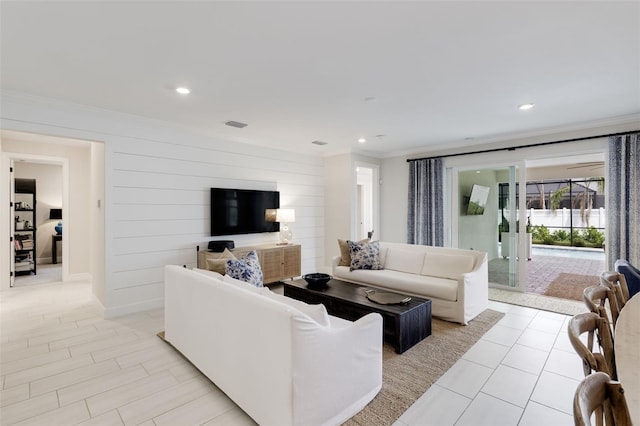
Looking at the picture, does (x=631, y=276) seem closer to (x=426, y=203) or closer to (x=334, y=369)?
(x=334, y=369)

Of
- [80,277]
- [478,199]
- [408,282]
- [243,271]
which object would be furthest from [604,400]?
[80,277]

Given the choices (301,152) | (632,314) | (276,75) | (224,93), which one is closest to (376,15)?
(276,75)

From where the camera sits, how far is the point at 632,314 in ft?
5.71

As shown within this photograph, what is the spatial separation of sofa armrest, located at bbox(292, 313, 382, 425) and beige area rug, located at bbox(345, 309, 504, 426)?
0.09 meters

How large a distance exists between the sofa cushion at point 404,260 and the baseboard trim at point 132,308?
3.38m

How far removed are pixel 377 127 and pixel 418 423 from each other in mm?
3706

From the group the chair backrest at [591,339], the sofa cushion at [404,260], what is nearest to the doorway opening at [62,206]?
the sofa cushion at [404,260]

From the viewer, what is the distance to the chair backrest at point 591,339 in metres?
1.10

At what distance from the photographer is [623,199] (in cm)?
403

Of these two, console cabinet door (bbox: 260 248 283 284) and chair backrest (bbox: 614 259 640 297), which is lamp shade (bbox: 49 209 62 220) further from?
chair backrest (bbox: 614 259 640 297)

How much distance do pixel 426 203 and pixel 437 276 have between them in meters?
2.11

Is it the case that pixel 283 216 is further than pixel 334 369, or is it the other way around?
pixel 283 216

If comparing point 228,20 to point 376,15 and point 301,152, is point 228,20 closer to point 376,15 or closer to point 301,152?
point 376,15

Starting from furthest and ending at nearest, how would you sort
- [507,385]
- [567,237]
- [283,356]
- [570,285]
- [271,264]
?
[567,237], [570,285], [271,264], [507,385], [283,356]
